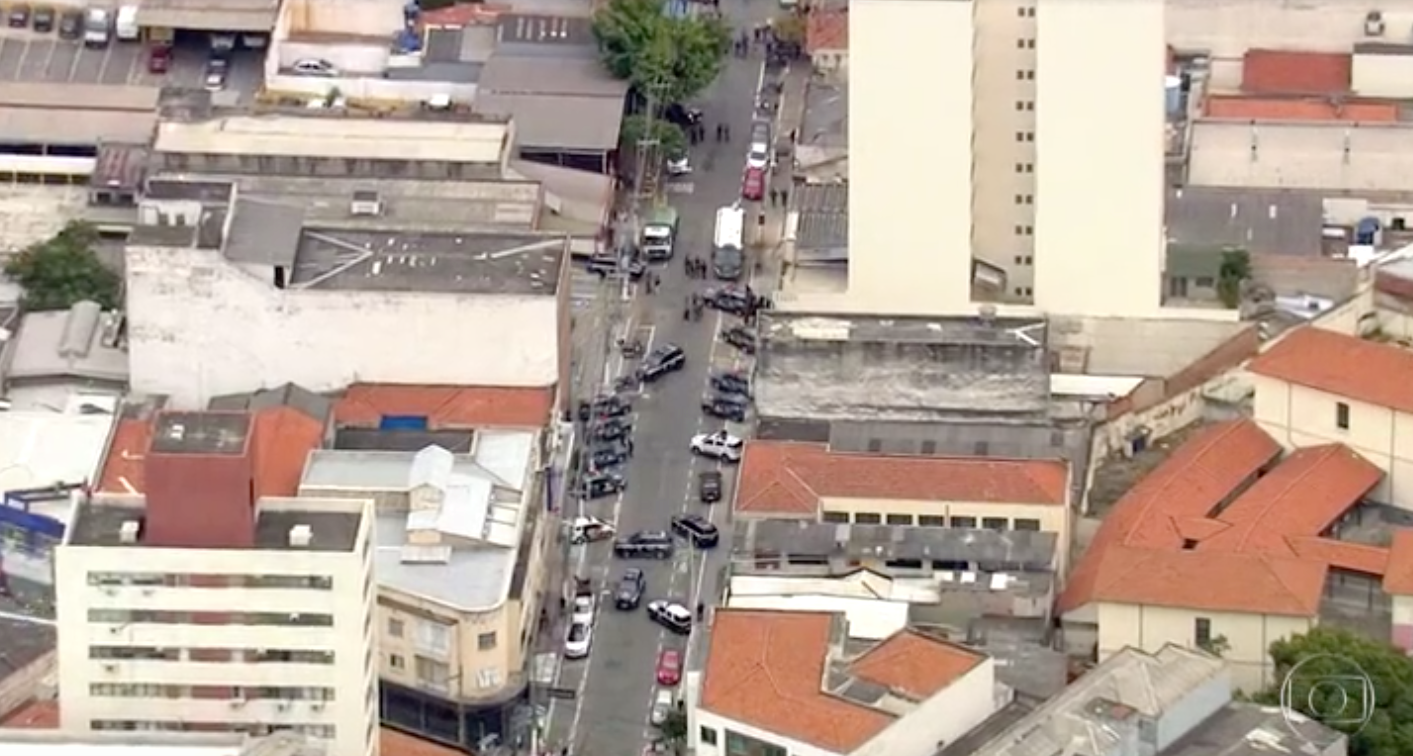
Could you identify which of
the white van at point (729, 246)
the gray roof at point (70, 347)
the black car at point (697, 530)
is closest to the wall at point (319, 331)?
the gray roof at point (70, 347)

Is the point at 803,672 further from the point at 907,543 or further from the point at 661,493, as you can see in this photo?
the point at 661,493

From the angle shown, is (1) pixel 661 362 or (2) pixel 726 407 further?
(1) pixel 661 362

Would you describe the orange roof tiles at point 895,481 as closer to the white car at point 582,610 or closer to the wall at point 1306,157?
the white car at point 582,610

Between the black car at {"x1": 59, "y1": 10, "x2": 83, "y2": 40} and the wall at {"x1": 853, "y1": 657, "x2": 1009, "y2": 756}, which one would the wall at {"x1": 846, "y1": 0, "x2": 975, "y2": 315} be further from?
the black car at {"x1": 59, "y1": 10, "x2": 83, "y2": 40}

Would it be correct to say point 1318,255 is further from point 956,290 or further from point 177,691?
point 177,691

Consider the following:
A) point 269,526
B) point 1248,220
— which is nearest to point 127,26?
point 1248,220

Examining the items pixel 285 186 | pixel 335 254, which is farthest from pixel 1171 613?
pixel 285 186
